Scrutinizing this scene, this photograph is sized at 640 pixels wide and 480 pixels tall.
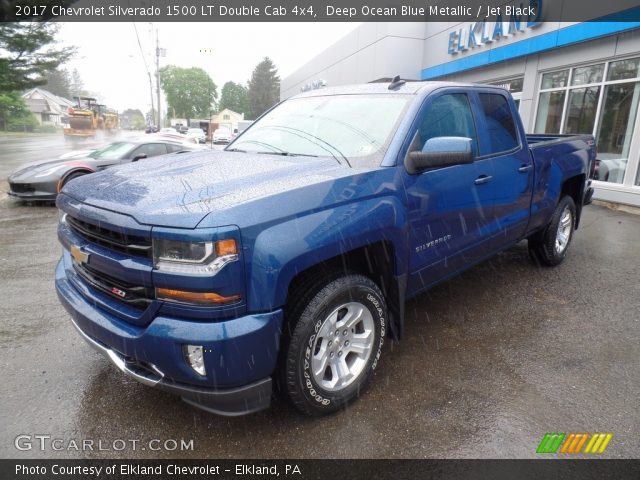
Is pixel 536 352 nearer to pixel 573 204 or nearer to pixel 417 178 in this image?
pixel 417 178

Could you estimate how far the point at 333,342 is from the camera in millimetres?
2469

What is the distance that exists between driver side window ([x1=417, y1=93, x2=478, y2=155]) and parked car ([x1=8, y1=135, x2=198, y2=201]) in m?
6.20

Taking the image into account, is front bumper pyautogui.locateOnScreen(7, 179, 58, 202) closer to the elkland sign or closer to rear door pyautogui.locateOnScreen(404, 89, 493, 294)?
rear door pyautogui.locateOnScreen(404, 89, 493, 294)

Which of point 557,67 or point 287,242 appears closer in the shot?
point 287,242

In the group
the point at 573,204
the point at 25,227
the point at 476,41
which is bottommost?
the point at 25,227

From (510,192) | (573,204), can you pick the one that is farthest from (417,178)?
(573,204)

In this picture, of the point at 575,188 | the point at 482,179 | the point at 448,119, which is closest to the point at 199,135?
the point at 575,188

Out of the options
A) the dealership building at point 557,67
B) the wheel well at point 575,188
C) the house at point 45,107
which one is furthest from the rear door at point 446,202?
the house at point 45,107

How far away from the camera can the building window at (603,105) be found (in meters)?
9.20

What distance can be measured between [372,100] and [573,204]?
338cm

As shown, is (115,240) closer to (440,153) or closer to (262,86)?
(440,153)

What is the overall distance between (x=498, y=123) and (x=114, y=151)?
26.3 ft

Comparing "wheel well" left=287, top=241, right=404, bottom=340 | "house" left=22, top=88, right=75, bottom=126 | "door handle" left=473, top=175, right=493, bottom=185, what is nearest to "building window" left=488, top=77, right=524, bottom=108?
"door handle" left=473, top=175, right=493, bottom=185

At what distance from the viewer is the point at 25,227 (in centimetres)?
696
